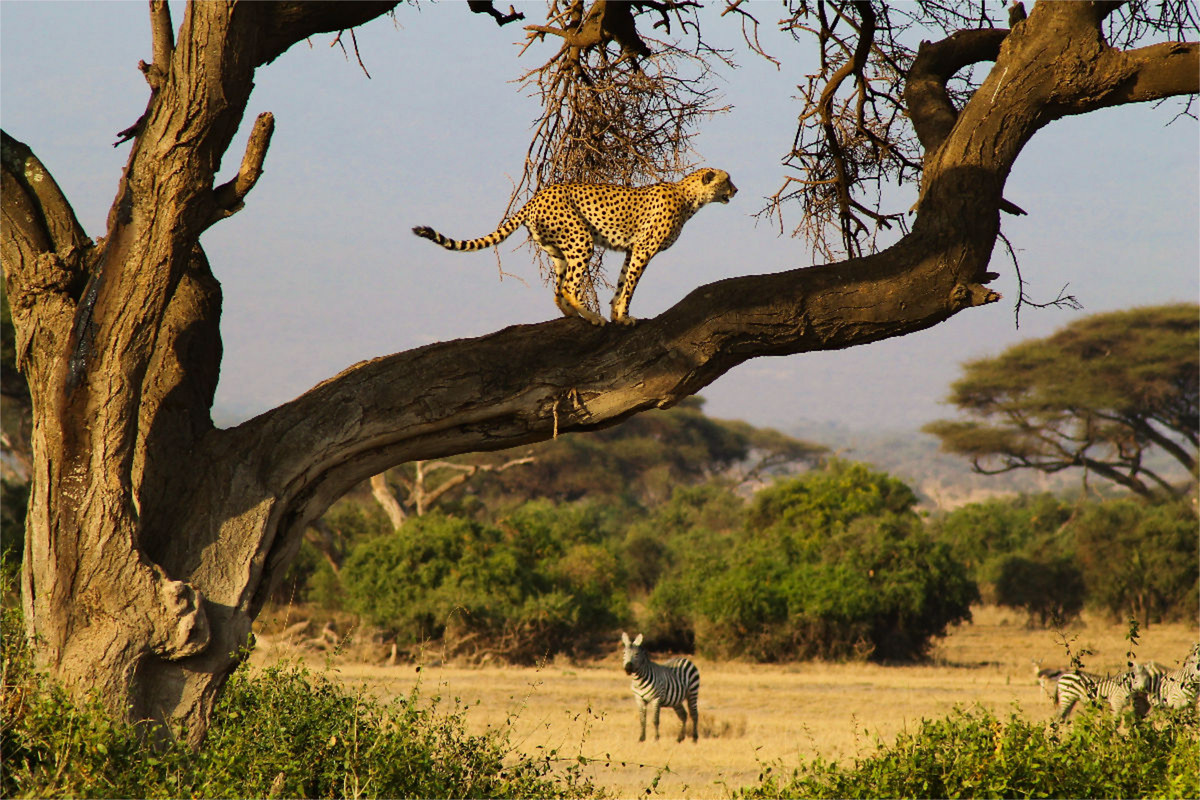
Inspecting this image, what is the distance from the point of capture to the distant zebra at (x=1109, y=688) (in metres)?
9.46

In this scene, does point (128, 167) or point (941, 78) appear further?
point (941, 78)

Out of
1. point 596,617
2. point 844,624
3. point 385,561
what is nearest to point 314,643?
point 385,561

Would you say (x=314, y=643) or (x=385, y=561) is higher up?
(x=385, y=561)

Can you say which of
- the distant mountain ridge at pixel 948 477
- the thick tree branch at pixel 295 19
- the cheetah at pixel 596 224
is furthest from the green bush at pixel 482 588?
the distant mountain ridge at pixel 948 477

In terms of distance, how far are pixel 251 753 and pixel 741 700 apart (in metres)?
9.19

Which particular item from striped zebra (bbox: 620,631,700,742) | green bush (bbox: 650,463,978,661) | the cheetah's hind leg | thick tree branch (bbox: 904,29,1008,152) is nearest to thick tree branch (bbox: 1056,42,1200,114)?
thick tree branch (bbox: 904,29,1008,152)

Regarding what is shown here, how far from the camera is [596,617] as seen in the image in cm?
1828

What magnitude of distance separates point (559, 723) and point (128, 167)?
311 inches

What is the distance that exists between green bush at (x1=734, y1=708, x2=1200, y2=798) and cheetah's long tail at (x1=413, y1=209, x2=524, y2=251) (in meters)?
3.20

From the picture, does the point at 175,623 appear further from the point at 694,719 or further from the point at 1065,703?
the point at 1065,703

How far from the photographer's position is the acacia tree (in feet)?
16.1

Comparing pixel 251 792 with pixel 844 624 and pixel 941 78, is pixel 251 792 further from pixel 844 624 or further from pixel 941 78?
pixel 844 624

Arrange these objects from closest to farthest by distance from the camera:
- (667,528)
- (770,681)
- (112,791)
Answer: (112,791) < (770,681) < (667,528)

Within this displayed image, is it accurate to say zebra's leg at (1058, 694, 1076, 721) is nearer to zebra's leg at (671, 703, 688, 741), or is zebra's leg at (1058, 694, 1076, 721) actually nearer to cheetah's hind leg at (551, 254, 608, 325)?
zebra's leg at (671, 703, 688, 741)
